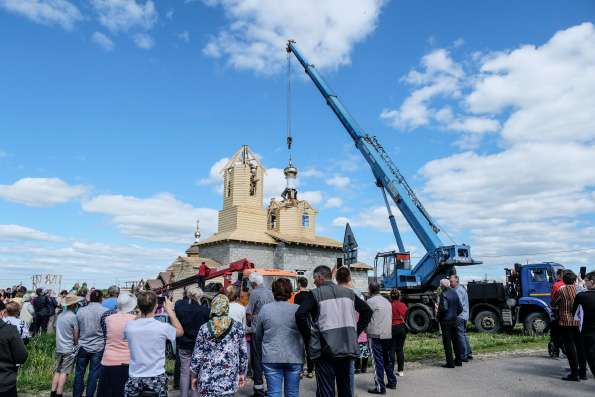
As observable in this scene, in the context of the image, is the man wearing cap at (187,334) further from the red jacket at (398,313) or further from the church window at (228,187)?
the church window at (228,187)

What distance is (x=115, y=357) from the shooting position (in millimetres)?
5113

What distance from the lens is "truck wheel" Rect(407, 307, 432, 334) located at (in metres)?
17.4

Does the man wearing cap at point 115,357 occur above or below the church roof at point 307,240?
below

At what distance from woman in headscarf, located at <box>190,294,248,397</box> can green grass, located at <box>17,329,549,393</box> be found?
16.3ft

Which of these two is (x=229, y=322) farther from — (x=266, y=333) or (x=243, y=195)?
(x=243, y=195)

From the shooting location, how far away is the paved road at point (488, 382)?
7.18 metres

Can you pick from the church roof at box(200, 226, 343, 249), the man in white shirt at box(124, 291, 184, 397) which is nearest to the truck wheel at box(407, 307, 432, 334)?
the man in white shirt at box(124, 291, 184, 397)

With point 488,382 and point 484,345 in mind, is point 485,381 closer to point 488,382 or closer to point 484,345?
point 488,382

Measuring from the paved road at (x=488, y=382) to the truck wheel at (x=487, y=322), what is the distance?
6.71m

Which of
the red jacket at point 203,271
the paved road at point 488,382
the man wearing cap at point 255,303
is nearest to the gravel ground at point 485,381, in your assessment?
the paved road at point 488,382

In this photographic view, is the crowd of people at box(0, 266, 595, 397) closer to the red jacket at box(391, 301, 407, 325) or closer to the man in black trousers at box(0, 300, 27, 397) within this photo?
the man in black trousers at box(0, 300, 27, 397)

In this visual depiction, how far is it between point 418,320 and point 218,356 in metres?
14.8

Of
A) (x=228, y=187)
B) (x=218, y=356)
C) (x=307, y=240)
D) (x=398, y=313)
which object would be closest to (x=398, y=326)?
(x=398, y=313)

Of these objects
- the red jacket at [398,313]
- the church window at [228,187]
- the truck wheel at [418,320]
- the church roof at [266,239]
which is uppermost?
the church window at [228,187]
